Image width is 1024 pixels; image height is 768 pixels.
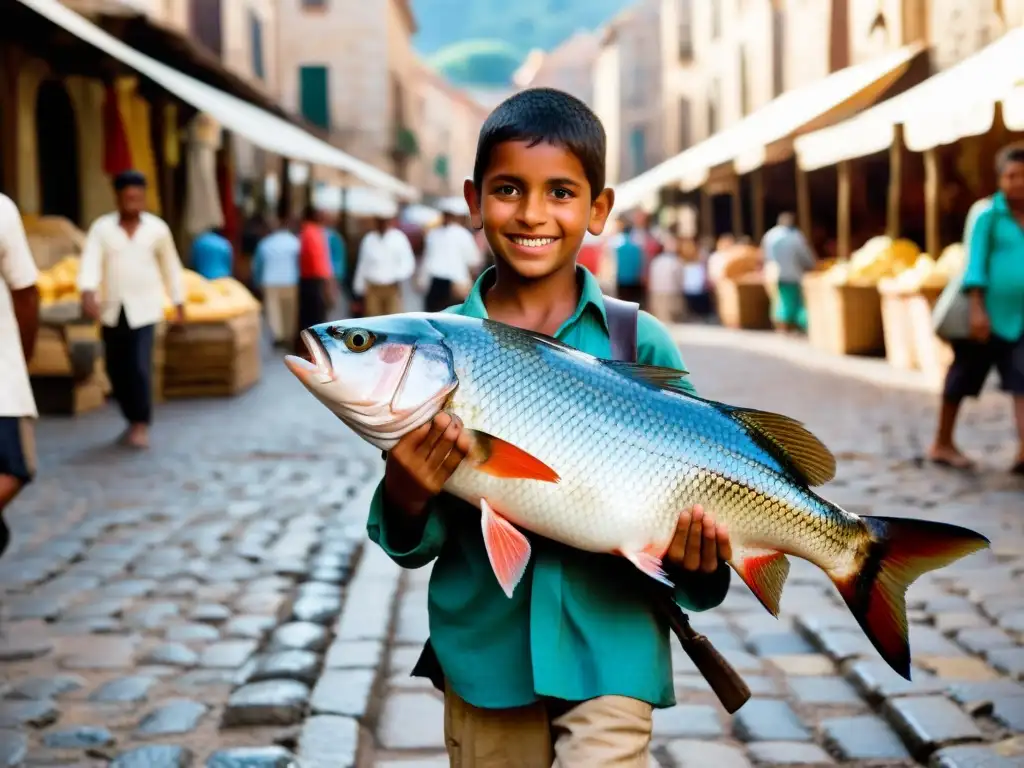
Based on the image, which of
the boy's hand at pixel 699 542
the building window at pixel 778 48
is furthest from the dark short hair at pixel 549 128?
the building window at pixel 778 48

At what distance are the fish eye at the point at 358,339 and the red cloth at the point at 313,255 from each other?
14944 millimetres

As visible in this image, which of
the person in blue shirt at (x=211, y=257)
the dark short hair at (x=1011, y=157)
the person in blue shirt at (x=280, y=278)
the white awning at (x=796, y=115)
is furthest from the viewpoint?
the white awning at (x=796, y=115)

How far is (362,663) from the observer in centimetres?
462

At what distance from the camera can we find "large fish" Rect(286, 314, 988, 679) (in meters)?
2.09

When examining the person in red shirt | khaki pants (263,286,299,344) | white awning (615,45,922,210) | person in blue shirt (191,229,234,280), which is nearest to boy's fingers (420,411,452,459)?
person in blue shirt (191,229,234,280)

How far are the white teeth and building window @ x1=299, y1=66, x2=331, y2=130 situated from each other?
48012mm

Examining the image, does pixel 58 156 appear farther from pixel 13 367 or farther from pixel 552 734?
pixel 552 734

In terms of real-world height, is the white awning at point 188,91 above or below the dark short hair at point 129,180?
above

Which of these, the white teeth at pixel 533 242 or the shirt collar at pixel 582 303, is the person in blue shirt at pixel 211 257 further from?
the white teeth at pixel 533 242

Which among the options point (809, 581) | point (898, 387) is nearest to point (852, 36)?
point (898, 387)

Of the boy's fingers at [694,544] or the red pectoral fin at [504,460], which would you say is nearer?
the red pectoral fin at [504,460]

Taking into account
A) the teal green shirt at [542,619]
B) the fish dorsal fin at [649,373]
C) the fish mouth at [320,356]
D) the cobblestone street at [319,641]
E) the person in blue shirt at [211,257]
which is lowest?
the cobblestone street at [319,641]

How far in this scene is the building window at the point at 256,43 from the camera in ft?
117

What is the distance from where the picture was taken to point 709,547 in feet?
7.34
